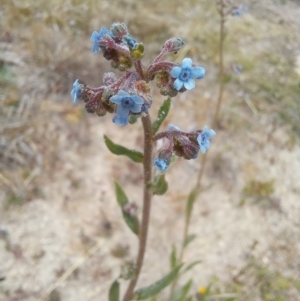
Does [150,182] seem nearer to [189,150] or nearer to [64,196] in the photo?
[189,150]

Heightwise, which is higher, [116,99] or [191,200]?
[116,99]

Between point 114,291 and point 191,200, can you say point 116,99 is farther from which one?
point 191,200

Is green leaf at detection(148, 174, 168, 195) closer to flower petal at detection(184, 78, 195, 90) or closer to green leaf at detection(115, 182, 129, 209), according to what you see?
green leaf at detection(115, 182, 129, 209)

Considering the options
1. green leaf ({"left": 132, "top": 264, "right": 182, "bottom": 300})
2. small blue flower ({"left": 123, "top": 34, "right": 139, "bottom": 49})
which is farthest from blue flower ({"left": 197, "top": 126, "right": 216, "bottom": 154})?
green leaf ({"left": 132, "top": 264, "right": 182, "bottom": 300})

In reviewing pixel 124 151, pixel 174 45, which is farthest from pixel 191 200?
pixel 174 45

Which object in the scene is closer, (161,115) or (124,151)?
(161,115)

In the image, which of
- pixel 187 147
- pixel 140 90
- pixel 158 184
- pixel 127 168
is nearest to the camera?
pixel 140 90
